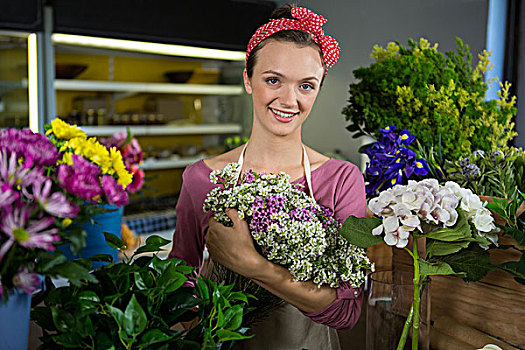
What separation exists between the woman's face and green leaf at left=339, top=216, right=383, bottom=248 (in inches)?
8.2

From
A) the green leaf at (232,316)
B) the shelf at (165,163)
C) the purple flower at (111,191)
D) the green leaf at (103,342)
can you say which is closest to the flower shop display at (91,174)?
the purple flower at (111,191)

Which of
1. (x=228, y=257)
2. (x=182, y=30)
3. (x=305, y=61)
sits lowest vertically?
(x=228, y=257)

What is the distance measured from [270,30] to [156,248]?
426 millimetres

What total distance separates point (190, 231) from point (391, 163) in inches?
18.0

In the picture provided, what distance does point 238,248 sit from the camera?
765mm

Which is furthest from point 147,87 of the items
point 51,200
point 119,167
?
point 51,200

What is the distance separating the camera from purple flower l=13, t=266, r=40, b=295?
19.0 inches

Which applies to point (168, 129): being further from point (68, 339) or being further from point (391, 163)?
point (68, 339)

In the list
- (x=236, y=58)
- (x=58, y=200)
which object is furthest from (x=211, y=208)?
(x=236, y=58)

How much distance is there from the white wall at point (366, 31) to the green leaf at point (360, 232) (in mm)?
2611

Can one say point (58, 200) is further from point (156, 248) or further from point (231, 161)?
point (231, 161)

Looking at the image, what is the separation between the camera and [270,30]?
844 millimetres

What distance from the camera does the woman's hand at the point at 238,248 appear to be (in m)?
0.76

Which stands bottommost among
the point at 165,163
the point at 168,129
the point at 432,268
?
the point at 165,163
